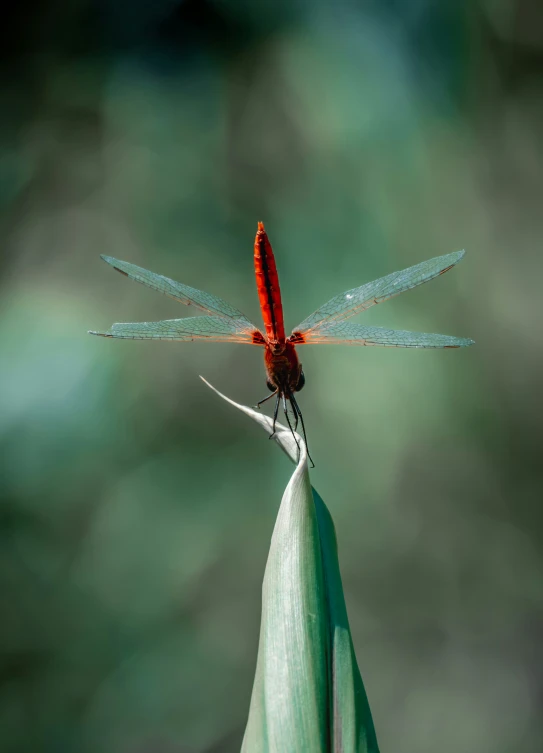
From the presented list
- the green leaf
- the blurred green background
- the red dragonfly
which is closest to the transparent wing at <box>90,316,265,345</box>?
the red dragonfly

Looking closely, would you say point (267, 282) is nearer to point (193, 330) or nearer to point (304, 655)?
point (193, 330)

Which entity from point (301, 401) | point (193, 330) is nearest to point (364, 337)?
point (193, 330)

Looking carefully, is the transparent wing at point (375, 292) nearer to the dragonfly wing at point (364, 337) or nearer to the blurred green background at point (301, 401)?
the dragonfly wing at point (364, 337)

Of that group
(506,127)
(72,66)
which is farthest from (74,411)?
(506,127)

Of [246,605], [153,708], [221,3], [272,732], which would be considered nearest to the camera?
[272,732]

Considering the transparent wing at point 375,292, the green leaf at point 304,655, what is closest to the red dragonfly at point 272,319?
the transparent wing at point 375,292

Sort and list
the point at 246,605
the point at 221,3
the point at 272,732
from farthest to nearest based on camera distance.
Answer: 1. the point at 221,3
2. the point at 246,605
3. the point at 272,732

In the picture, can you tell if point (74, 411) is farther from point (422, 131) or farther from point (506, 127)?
point (506, 127)

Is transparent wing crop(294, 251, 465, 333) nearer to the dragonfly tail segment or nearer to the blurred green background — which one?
the dragonfly tail segment
